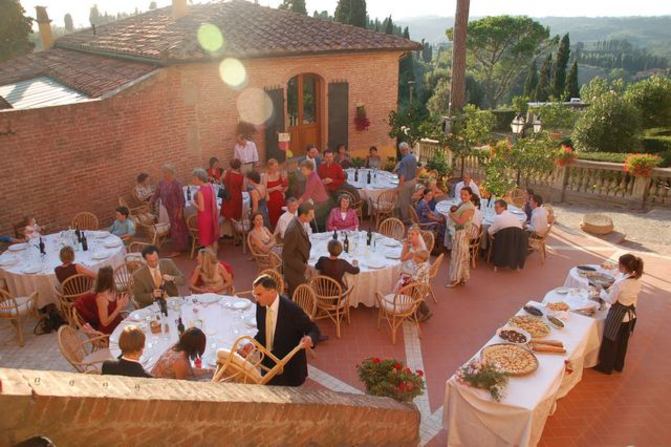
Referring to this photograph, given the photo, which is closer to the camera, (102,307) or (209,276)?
(102,307)

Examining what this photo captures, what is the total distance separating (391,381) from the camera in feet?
16.0

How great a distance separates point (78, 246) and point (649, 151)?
22567mm

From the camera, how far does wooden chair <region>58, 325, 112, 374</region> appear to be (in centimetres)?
538

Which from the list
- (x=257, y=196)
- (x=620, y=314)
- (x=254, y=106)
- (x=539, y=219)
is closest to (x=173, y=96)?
(x=254, y=106)

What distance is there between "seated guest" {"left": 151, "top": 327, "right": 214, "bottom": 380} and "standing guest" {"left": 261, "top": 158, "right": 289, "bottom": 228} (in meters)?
5.51

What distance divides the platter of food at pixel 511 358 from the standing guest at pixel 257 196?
5434mm

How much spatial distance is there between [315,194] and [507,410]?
6.09 m

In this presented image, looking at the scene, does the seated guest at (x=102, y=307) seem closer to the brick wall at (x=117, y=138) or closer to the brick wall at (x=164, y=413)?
the brick wall at (x=164, y=413)

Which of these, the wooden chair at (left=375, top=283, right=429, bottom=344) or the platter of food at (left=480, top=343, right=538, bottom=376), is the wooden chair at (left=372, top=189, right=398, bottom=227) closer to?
the wooden chair at (left=375, top=283, right=429, bottom=344)

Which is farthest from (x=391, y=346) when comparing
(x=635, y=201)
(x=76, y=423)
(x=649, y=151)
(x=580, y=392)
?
(x=649, y=151)

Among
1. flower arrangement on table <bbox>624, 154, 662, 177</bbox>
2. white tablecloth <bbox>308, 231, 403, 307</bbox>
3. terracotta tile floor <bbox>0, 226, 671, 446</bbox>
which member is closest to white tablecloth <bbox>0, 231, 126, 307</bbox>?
terracotta tile floor <bbox>0, 226, 671, 446</bbox>

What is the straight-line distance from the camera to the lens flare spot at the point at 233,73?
12.8m

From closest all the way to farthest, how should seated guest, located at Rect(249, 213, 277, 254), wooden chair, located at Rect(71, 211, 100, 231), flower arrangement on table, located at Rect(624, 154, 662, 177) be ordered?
1. seated guest, located at Rect(249, 213, 277, 254)
2. wooden chair, located at Rect(71, 211, 100, 231)
3. flower arrangement on table, located at Rect(624, 154, 662, 177)

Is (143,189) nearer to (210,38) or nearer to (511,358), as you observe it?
(210,38)
